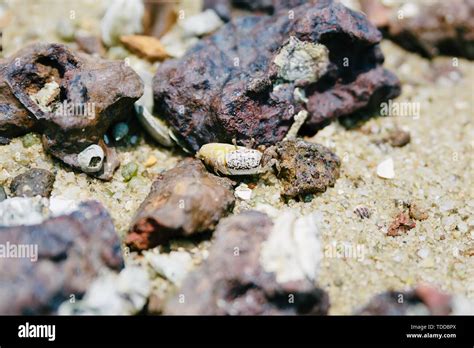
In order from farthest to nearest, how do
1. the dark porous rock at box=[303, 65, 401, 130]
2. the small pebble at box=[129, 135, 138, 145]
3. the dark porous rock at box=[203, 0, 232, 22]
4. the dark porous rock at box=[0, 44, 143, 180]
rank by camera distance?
the dark porous rock at box=[203, 0, 232, 22]
the dark porous rock at box=[303, 65, 401, 130]
the small pebble at box=[129, 135, 138, 145]
the dark porous rock at box=[0, 44, 143, 180]

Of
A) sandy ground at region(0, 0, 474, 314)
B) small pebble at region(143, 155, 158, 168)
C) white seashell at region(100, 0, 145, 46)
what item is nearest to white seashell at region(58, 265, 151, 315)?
sandy ground at region(0, 0, 474, 314)

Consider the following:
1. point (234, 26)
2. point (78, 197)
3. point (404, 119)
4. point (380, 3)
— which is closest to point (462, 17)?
point (380, 3)

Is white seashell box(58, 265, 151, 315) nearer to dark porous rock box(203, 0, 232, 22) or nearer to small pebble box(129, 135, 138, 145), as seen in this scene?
small pebble box(129, 135, 138, 145)

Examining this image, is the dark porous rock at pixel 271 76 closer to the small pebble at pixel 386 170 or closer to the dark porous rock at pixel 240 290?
the small pebble at pixel 386 170

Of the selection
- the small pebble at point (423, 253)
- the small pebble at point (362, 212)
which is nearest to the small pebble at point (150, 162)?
the small pebble at point (362, 212)

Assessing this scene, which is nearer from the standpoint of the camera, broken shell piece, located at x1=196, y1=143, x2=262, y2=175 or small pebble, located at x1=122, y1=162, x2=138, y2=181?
broken shell piece, located at x1=196, y1=143, x2=262, y2=175
